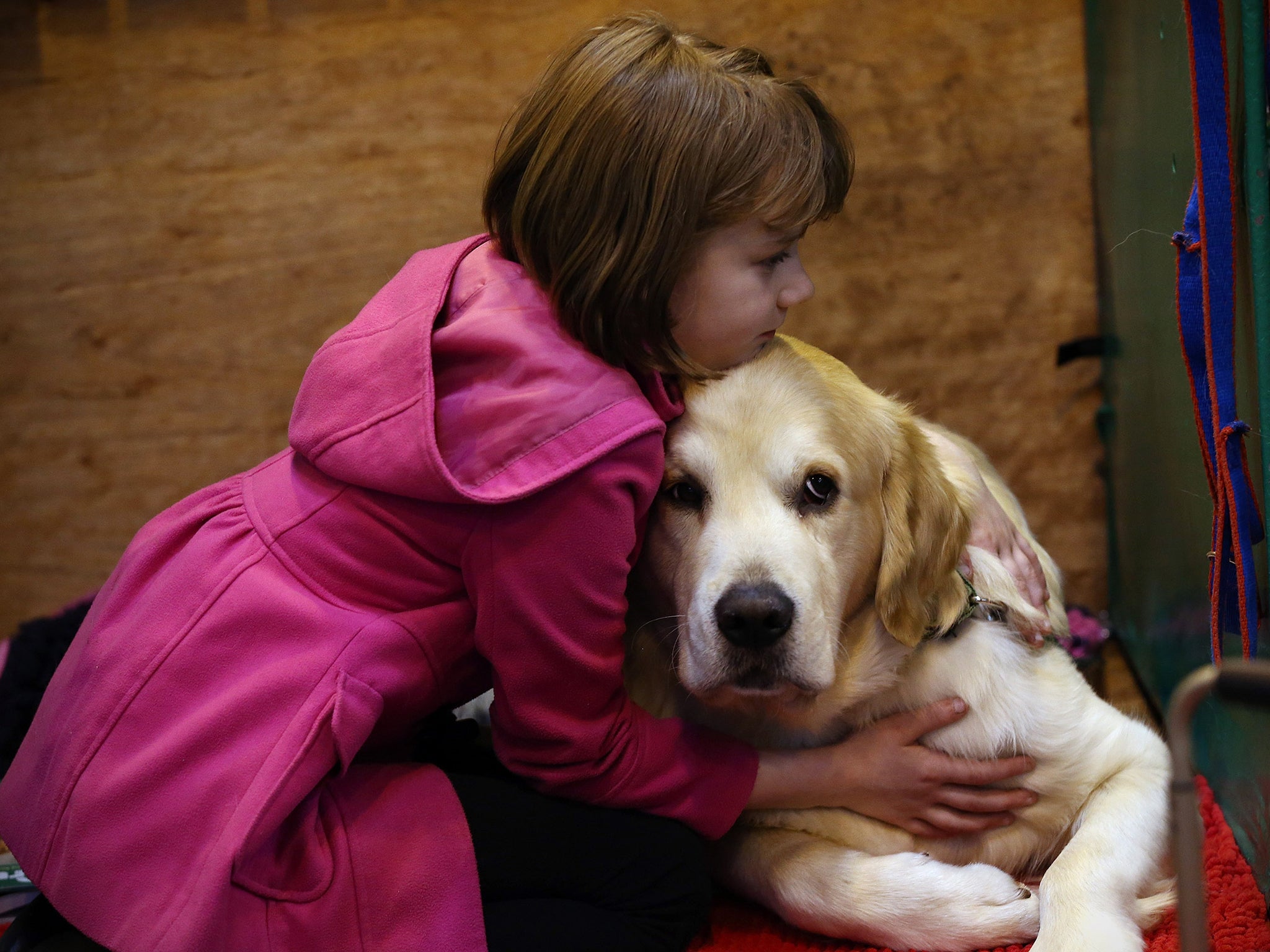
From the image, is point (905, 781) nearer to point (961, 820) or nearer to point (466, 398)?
point (961, 820)

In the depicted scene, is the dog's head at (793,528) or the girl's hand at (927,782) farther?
the girl's hand at (927,782)

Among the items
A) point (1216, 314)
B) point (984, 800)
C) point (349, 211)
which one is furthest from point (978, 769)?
point (349, 211)

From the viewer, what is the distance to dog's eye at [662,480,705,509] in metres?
1.50

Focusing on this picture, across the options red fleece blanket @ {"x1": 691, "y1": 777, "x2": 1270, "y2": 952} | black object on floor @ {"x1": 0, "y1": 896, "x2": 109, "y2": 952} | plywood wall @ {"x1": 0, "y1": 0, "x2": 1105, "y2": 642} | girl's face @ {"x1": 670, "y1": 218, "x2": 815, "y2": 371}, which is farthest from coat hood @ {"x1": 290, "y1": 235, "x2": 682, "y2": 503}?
plywood wall @ {"x1": 0, "y1": 0, "x2": 1105, "y2": 642}

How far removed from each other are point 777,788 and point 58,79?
7.97ft

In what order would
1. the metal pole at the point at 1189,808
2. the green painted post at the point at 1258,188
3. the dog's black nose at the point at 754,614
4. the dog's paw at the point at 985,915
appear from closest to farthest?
the metal pole at the point at 1189,808, the green painted post at the point at 1258,188, the dog's black nose at the point at 754,614, the dog's paw at the point at 985,915

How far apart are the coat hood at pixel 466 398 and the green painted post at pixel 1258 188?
718 mm

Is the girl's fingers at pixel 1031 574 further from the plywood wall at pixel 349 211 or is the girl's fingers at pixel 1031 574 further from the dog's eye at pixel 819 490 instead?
the plywood wall at pixel 349 211

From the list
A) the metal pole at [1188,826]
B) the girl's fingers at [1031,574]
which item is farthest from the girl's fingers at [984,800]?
the metal pole at [1188,826]

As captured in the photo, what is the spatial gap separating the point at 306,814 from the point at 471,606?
32 cm

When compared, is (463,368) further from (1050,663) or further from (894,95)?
(894,95)

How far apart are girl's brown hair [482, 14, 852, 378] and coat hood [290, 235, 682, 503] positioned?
52mm

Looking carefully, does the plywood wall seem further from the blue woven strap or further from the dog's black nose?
the dog's black nose

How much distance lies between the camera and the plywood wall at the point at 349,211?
252cm
